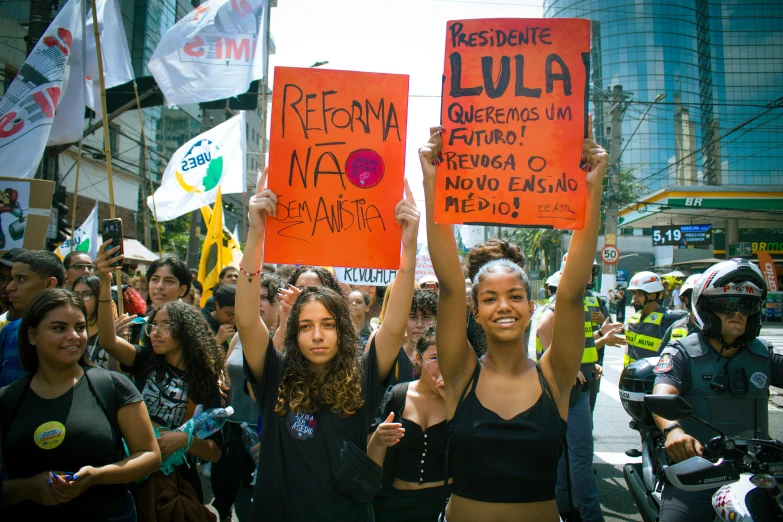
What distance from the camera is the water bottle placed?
323 centimetres

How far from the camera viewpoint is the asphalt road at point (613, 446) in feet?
16.2

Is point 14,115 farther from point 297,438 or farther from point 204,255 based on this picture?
point 297,438

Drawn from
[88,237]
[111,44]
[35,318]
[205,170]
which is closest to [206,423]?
[35,318]

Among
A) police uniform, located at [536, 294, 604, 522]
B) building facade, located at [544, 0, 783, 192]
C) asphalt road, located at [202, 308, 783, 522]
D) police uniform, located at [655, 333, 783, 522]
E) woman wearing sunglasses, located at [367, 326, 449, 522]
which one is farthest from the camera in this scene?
building facade, located at [544, 0, 783, 192]

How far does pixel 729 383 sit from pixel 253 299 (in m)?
2.66

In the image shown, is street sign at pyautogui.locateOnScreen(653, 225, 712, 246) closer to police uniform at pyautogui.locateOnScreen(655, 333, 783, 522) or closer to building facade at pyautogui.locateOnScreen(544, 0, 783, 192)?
police uniform at pyautogui.locateOnScreen(655, 333, 783, 522)

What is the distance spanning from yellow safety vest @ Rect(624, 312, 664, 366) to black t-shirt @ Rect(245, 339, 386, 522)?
16.9 ft

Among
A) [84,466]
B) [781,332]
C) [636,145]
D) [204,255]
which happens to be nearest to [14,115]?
[204,255]

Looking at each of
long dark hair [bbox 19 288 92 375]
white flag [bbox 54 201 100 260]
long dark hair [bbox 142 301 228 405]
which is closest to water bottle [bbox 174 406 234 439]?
long dark hair [bbox 142 301 228 405]

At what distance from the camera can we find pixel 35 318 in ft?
9.13

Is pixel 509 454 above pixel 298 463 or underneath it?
above

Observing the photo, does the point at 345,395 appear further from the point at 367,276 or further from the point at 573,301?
the point at 367,276

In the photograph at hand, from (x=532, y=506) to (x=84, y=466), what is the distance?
200cm

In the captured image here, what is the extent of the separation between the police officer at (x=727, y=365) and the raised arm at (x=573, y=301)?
1120 mm
